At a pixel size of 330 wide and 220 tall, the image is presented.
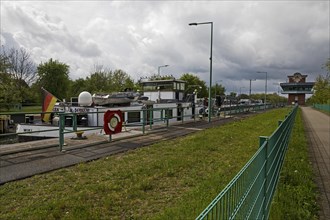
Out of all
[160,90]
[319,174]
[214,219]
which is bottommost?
[319,174]

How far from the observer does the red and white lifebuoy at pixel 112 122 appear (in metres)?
10.1

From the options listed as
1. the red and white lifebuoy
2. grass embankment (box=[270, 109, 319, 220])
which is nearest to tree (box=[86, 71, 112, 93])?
the red and white lifebuoy

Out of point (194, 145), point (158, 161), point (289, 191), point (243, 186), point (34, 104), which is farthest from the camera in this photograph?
point (34, 104)

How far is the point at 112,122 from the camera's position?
406 inches

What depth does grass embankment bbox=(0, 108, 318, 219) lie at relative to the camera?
4.20 metres

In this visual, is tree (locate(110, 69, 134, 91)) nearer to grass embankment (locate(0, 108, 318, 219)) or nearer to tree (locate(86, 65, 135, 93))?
tree (locate(86, 65, 135, 93))

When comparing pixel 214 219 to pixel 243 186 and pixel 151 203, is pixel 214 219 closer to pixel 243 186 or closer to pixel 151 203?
pixel 243 186

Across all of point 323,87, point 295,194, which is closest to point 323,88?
point 323,87

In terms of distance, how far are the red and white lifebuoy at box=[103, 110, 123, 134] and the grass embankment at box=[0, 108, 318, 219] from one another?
2.23 metres

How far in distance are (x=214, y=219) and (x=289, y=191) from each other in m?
4.12

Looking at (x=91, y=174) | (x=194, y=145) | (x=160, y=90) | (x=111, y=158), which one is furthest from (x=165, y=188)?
(x=160, y=90)

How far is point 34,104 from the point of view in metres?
48.5

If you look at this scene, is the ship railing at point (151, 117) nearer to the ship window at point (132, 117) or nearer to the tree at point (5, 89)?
the ship window at point (132, 117)

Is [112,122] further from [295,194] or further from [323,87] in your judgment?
[323,87]
